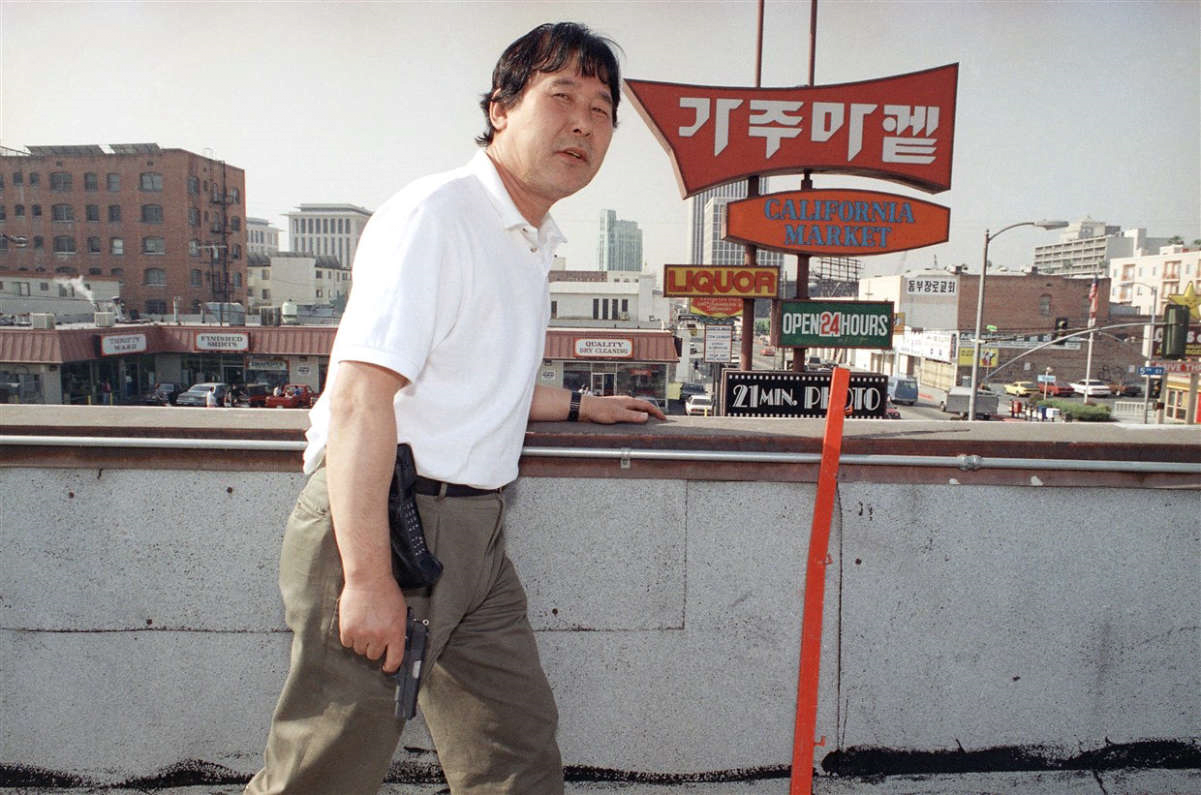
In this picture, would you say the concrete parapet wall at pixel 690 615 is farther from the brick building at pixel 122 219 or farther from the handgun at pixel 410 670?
the brick building at pixel 122 219

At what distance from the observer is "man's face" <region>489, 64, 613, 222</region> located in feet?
5.82

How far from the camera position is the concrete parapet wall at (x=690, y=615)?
2.44m

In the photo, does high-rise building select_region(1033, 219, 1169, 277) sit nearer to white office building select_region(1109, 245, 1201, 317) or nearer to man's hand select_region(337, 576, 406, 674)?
white office building select_region(1109, 245, 1201, 317)

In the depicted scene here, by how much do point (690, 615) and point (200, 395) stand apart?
119 ft

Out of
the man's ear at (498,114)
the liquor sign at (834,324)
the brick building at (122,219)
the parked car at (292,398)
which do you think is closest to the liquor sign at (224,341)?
the parked car at (292,398)

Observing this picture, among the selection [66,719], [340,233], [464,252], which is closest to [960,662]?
[464,252]

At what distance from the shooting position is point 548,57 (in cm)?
178

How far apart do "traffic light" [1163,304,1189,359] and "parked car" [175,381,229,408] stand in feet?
107

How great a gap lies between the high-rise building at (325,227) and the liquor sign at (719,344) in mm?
140816

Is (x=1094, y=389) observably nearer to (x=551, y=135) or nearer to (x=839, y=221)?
(x=839, y=221)

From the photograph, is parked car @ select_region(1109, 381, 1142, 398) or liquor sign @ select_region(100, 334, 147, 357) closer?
liquor sign @ select_region(100, 334, 147, 357)

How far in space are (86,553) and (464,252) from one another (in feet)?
5.87

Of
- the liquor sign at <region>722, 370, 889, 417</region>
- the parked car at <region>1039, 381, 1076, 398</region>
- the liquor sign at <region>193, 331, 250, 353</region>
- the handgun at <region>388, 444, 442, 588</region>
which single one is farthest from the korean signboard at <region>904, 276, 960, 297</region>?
the handgun at <region>388, 444, 442, 588</region>

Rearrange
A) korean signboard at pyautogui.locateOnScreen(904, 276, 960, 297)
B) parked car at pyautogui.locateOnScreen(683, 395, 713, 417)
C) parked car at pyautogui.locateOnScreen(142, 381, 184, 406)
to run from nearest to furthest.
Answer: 1. parked car at pyautogui.locateOnScreen(683, 395, 713, 417)
2. parked car at pyautogui.locateOnScreen(142, 381, 184, 406)
3. korean signboard at pyautogui.locateOnScreen(904, 276, 960, 297)
